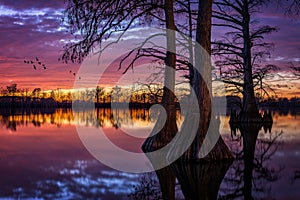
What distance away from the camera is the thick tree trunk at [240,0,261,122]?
79.2 ft

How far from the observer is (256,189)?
6.98m

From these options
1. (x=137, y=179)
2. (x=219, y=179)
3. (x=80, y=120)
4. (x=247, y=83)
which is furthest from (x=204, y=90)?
(x=80, y=120)

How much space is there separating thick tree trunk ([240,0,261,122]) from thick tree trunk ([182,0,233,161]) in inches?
571

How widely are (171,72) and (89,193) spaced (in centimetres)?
664

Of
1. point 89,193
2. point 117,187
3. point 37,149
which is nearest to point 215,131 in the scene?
point 117,187

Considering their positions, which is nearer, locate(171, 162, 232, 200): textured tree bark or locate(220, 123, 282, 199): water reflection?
locate(171, 162, 232, 200): textured tree bark

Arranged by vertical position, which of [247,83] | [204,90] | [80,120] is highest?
[247,83]

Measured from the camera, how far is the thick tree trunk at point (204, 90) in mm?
9398

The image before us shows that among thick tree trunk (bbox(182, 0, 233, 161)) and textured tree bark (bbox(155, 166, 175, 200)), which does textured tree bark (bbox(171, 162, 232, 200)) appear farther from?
thick tree trunk (bbox(182, 0, 233, 161))

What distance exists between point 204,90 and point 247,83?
49.6 ft

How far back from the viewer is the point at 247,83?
24.5 m

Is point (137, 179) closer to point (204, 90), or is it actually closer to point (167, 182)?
point (167, 182)

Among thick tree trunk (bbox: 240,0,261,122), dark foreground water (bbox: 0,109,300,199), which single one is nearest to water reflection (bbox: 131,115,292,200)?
dark foreground water (bbox: 0,109,300,199)

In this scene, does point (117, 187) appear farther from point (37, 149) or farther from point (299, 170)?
point (37, 149)
